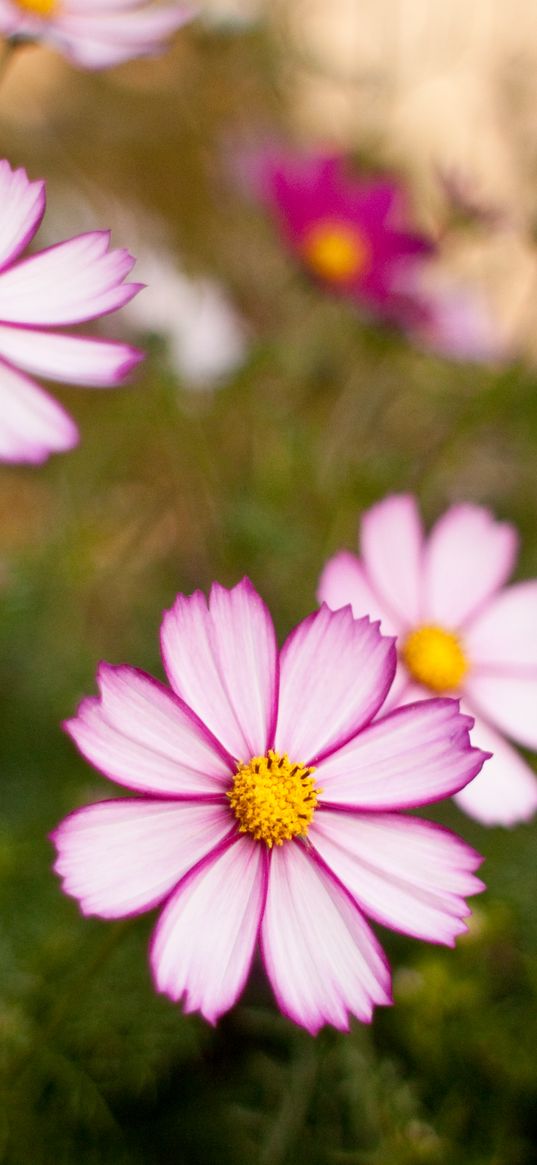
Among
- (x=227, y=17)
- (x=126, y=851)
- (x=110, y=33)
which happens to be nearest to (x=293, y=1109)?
(x=126, y=851)

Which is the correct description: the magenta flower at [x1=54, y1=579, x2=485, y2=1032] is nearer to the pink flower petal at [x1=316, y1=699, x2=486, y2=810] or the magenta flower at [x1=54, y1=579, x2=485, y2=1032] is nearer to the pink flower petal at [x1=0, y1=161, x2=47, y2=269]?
the pink flower petal at [x1=316, y1=699, x2=486, y2=810]

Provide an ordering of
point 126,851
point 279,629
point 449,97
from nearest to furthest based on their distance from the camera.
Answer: point 126,851 → point 279,629 → point 449,97

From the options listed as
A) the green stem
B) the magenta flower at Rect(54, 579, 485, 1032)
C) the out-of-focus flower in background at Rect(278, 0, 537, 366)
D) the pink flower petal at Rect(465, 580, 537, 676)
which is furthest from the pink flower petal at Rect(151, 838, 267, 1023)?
the out-of-focus flower in background at Rect(278, 0, 537, 366)

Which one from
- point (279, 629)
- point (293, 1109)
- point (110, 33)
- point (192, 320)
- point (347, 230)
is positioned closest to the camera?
point (110, 33)

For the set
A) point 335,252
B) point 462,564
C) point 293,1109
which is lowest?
point 293,1109

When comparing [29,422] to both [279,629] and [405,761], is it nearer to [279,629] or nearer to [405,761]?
[405,761]

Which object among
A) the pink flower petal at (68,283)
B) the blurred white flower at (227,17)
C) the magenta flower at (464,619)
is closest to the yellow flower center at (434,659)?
the magenta flower at (464,619)

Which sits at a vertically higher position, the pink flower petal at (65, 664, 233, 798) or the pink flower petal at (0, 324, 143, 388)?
the pink flower petal at (0, 324, 143, 388)
